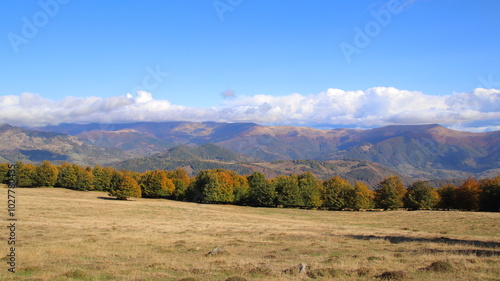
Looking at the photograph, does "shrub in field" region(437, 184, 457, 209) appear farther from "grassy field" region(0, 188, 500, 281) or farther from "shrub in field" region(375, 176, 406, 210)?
"grassy field" region(0, 188, 500, 281)

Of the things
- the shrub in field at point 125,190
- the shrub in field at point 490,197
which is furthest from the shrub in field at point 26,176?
the shrub in field at point 490,197

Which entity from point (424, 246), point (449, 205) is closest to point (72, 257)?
point (424, 246)

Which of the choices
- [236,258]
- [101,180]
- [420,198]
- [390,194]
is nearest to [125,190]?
[101,180]

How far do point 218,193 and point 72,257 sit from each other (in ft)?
284

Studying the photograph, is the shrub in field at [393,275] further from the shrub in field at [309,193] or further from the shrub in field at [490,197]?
the shrub in field at [490,197]

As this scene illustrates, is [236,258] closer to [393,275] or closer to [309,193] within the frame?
[393,275]

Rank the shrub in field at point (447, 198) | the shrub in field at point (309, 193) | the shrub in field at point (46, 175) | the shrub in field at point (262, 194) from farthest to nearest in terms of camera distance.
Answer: the shrub in field at point (46, 175)
the shrub in field at point (262, 194)
the shrub in field at point (309, 193)
the shrub in field at point (447, 198)

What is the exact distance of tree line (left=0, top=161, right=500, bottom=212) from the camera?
97.2 meters

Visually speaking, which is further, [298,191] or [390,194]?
[298,191]

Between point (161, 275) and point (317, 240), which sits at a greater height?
point (161, 275)

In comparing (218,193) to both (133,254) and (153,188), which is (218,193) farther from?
(133,254)

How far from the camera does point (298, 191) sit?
104875mm

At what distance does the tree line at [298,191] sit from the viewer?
9719cm

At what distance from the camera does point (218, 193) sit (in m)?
107
